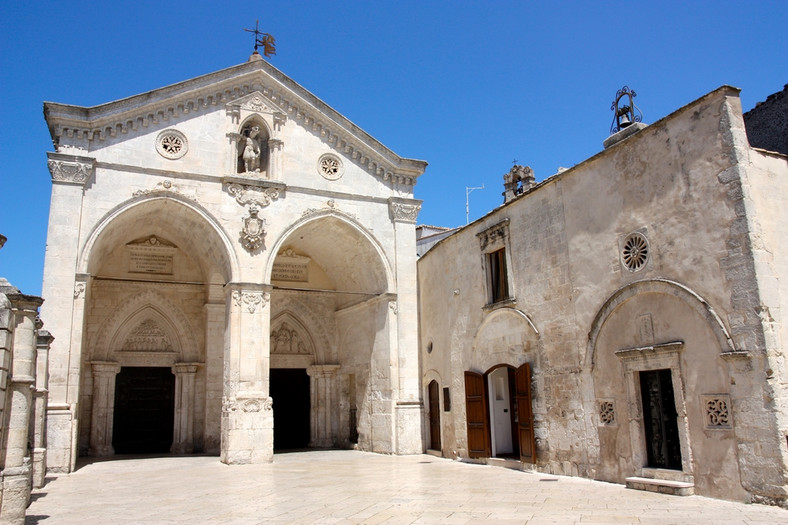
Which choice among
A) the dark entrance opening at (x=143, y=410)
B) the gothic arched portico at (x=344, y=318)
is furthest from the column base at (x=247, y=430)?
the dark entrance opening at (x=143, y=410)

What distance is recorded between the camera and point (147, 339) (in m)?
18.8

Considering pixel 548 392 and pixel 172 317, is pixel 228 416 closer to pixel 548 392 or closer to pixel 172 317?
pixel 172 317

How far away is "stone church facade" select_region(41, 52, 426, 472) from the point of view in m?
14.9

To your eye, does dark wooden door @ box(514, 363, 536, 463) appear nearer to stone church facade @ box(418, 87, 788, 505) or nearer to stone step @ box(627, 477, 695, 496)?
stone church facade @ box(418, 87, 788, 505)

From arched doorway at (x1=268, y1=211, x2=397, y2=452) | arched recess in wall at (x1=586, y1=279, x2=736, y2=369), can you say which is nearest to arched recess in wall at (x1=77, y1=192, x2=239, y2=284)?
arched doorway at (x1=268, y1=211, x2=397, y2=452)

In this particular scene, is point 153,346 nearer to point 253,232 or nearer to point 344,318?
point 253,232

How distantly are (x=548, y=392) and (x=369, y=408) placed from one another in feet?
23.1

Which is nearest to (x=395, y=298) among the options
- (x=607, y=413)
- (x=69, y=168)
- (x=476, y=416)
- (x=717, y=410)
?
(x=476, y=416)

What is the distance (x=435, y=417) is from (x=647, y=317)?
804 cm

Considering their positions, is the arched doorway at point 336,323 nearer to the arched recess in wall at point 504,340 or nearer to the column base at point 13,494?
the arched recess in wall at point 504,340

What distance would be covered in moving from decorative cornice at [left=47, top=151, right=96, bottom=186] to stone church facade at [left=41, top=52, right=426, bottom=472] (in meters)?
0.03

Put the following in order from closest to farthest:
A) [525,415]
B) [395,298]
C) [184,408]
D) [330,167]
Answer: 1. [525,415]
2. [395,298]
3. [330,167]
4. [184,408]

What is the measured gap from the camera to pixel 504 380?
48.9 ft

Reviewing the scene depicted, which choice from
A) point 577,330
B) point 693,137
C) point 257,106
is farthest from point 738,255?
point 257,106
